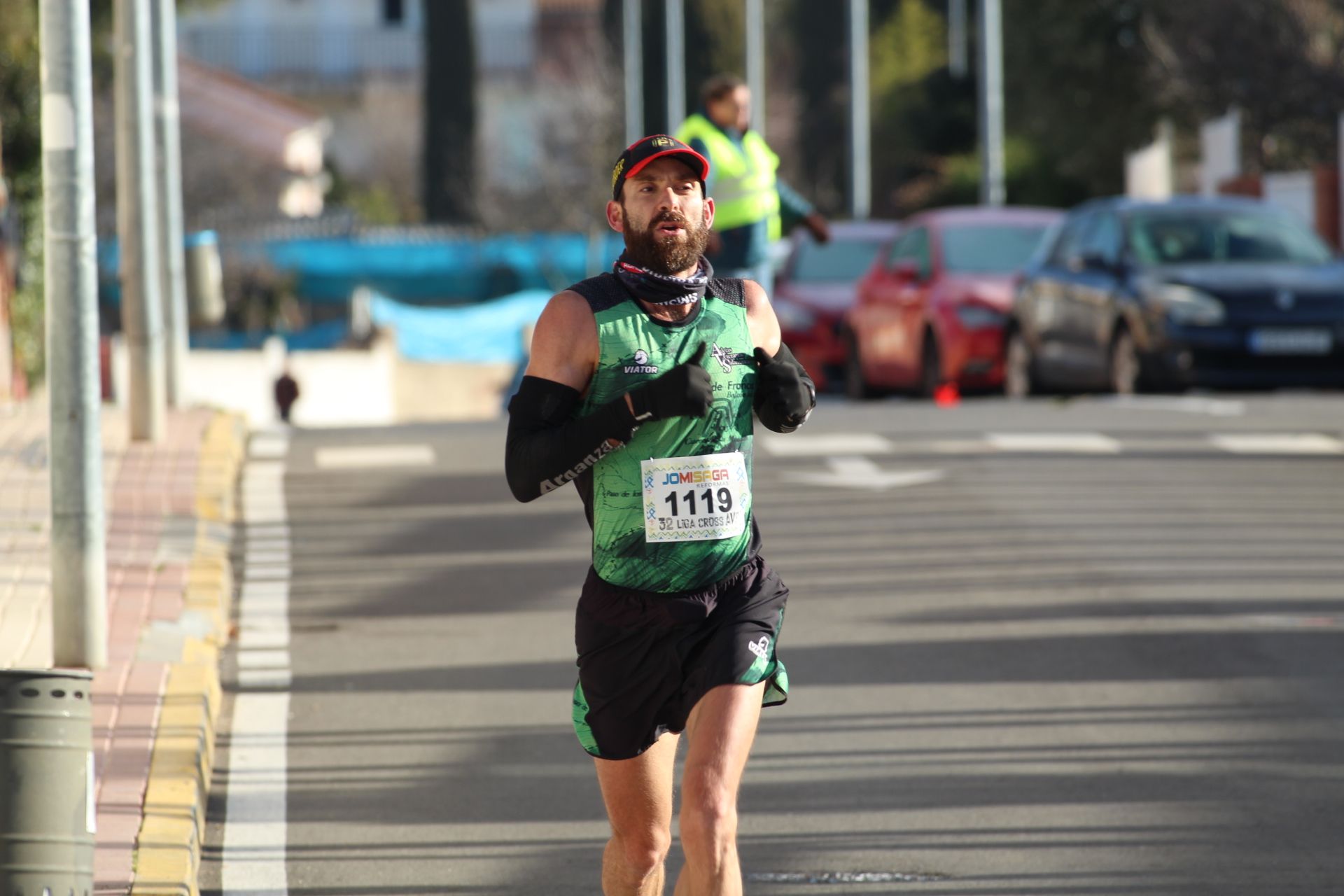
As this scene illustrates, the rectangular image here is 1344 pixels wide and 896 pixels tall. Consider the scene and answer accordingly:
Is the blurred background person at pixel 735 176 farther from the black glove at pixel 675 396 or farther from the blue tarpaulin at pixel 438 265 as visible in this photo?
the blue tarpaulin at pixel 438 265

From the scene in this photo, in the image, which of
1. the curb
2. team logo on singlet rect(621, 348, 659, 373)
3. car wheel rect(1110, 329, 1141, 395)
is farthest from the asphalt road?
car wheel rect(1110, 329, 1141, 395)

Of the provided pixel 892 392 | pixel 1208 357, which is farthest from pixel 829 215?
pixel 1208 357

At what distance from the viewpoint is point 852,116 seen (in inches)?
1705

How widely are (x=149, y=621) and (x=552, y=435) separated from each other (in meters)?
5.05

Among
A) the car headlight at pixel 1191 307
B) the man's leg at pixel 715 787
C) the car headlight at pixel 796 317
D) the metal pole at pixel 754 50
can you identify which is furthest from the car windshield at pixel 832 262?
the metal pole at pixel 754 50

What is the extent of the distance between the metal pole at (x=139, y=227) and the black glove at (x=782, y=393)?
10.7 metres

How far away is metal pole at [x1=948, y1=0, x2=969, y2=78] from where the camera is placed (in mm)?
58781

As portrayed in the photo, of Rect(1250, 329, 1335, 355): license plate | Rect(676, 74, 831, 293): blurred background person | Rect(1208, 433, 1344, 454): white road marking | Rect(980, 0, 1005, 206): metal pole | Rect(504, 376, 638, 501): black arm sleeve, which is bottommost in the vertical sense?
Rect(1208, 433, 1344, 454): white road marking

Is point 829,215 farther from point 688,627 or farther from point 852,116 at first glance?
point 688,627

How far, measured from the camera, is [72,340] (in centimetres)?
888

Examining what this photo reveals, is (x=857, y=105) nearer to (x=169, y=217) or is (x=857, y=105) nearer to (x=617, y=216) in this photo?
(x=169, y=217)

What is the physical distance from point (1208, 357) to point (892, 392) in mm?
4958

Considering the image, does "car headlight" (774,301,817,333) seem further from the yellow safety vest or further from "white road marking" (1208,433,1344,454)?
the yellow safety vest

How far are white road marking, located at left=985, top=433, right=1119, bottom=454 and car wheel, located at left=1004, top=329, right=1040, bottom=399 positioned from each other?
3.90 metres
